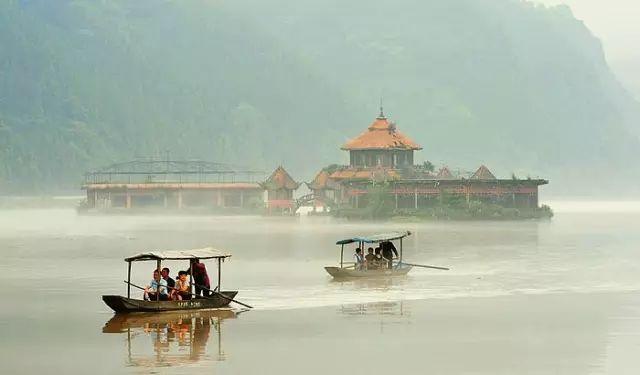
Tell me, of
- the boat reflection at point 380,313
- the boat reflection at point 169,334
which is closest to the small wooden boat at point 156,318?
the boat reflection at point 169,334

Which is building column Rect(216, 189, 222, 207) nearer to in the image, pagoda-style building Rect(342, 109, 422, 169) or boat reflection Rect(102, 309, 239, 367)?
pagoda-style building Rect(342, 109, 422, 169)

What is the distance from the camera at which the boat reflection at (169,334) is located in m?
26.8

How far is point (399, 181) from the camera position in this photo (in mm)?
112750

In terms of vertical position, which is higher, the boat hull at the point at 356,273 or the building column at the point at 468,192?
the building column at the point at 468,192

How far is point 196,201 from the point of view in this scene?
14350cm

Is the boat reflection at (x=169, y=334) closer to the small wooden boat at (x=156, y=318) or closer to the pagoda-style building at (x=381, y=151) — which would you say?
the small wooden boat at (x=156, y=318)

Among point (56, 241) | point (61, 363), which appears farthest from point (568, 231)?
point (61, 363)

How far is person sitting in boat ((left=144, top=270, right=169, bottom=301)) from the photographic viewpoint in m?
33.1

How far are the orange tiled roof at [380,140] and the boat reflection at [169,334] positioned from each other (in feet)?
296

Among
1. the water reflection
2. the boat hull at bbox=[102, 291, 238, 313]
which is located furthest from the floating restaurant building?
the boat hull at bbox=[102, 291, 238, 313]

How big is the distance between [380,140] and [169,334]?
95.8m

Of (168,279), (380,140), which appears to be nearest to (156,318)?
(168,279)

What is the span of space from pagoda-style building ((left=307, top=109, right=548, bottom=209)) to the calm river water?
50.2 meters

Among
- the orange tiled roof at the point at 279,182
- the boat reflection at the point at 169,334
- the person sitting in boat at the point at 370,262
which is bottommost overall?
the boat reflection at the point at 169,334
